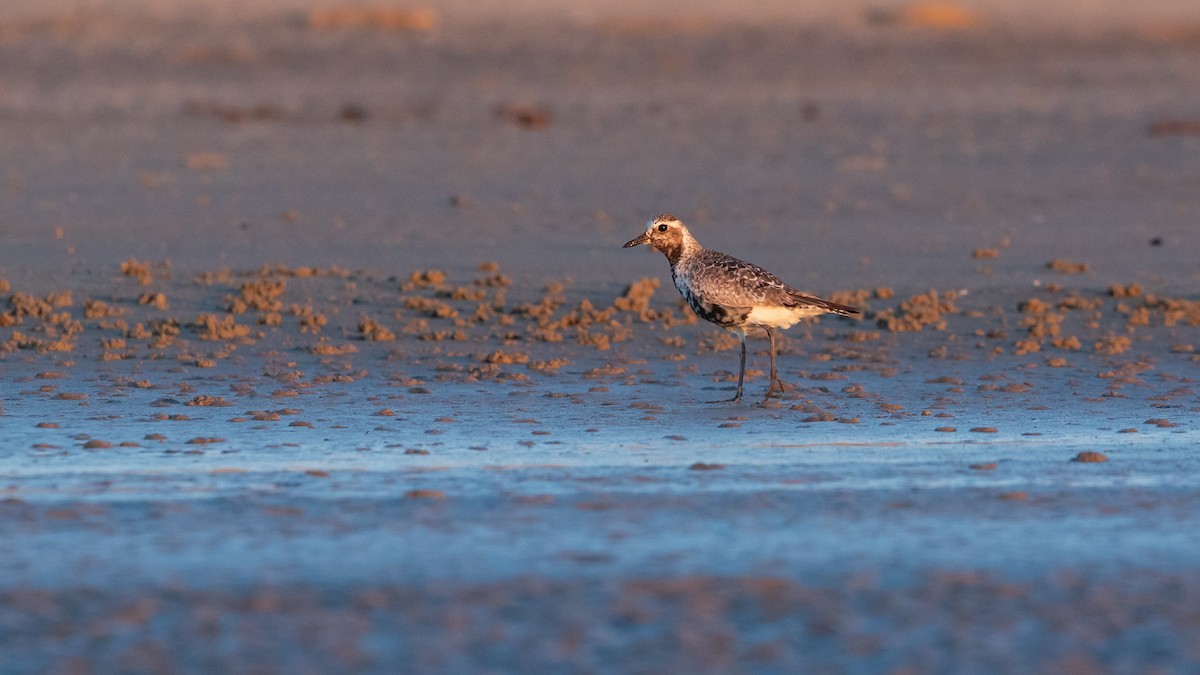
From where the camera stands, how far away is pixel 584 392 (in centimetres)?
1042

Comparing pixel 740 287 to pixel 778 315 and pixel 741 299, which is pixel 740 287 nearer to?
pixel 741 299

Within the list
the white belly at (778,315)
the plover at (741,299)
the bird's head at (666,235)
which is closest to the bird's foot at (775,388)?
the plover at (741,299)

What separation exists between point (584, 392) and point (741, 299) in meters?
1.00

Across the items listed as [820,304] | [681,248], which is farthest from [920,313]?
[681,248]

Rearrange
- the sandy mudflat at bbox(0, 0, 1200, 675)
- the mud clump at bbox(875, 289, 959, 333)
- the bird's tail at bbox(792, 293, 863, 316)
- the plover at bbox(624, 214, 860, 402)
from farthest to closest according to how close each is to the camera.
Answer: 1. the mud clump at bbox(875, 289, 959, 333)
2. the bird's tail at bbox(792, 293, 863, 316)
3. the plover at bbox(624, 214, 860, 402)
4. the sandy mudflat at bbox(0, 0, 1200, 675)

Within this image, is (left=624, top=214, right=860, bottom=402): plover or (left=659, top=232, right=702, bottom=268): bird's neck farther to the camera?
(left=659, top=232, right=702, bottom=268): bird's neck

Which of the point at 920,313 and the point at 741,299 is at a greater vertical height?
the point at 741,299

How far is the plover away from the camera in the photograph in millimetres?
10523

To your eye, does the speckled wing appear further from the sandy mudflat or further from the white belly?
the sandy mudflat

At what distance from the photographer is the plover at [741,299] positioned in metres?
10.5

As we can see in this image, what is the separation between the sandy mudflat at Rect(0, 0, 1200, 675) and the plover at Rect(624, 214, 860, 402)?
387mm

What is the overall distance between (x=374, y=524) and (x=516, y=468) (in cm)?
118

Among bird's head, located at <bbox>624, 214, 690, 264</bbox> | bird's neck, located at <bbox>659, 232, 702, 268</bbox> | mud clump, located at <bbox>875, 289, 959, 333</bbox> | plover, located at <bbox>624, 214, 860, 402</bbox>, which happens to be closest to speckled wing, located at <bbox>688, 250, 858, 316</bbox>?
plover, located at <bbox>624, 214, 860, 402</bbox>

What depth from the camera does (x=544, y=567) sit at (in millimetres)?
6586
